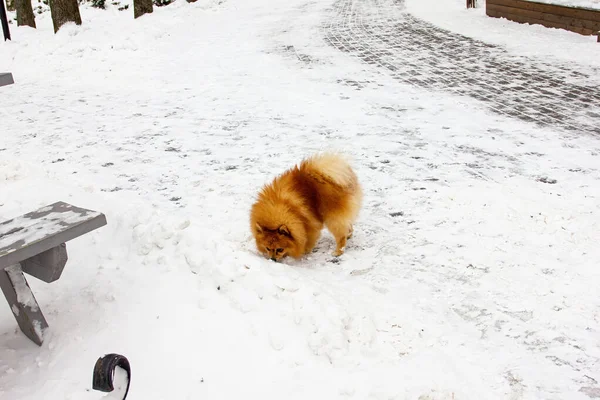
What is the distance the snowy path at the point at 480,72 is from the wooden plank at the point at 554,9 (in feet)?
6.18

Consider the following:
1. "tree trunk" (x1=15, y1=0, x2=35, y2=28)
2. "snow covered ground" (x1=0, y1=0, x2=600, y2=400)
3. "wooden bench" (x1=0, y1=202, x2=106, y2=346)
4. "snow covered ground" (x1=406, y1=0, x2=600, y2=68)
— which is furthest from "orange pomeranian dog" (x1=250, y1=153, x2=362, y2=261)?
"tree trunk" (x1=15, y1=0, x2=35, y2=28)

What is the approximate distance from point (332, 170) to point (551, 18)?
10564 millimetres

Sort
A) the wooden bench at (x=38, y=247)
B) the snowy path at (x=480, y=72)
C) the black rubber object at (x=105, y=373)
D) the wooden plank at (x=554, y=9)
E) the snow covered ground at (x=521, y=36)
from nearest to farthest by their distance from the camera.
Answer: the black rubber object at (x=105, y=373) < the wooden bench at (x=38, y=247) < the snowy path at (x=480, y=72) < the snow covered ground at (x=521, y=36) < the wooden plank at (x=554, y=9)

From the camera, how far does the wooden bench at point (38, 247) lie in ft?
9.23

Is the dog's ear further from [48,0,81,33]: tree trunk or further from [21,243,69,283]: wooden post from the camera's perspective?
[48,0,81,33]: tree trunk

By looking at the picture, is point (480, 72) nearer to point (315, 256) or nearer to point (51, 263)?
point (315, 256)

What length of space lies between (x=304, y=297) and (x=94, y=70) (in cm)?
948

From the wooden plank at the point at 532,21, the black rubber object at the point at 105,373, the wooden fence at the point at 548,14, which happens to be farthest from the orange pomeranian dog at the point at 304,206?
the wooden plank at the point at 532,21

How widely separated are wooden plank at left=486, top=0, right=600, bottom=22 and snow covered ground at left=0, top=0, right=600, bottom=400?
517 centimetres

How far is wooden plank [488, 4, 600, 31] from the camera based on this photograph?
35.2 feet

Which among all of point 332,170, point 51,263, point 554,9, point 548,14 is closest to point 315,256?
point 332,170

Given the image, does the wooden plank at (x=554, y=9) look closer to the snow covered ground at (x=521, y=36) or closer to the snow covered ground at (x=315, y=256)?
the snow covered ground at (x=521, y=36)

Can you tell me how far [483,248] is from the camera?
4.14 m

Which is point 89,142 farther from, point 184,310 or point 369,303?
point 369,303
